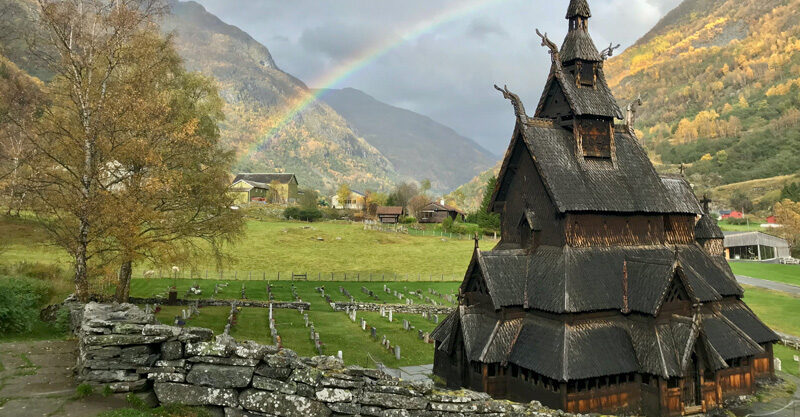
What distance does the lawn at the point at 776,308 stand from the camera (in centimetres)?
3731

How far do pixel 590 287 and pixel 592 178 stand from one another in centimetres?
496

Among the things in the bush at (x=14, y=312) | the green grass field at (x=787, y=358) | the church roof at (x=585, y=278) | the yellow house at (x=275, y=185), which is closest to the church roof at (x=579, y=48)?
the church roof at (x=585, y=278)

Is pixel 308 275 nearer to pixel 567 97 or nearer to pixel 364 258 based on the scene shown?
pixel 364 258

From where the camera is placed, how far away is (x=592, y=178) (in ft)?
65.7

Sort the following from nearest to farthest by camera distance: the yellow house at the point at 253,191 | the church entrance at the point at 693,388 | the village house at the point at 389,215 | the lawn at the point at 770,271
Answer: the church entrance at the point at 693,388 < the lawn at the point at 770,271 < the village house at the point at 389,215 < the yellow house at the point at 253,191

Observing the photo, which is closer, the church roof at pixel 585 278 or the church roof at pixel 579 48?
the church roof at pixel 585 278

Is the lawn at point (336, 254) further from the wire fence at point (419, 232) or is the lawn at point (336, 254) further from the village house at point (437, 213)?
the village house at point (437, 213)

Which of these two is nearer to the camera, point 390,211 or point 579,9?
point 579,9

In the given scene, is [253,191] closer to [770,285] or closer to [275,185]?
[275,185]

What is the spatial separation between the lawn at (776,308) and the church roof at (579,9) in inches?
1221

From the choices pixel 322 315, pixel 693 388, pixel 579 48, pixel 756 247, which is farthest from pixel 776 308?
pixel 756 247

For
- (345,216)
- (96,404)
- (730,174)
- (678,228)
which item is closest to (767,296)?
(678,228)

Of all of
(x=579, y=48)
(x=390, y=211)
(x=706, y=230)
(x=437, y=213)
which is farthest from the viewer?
(x=437, y=213)

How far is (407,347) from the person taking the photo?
27953mm
